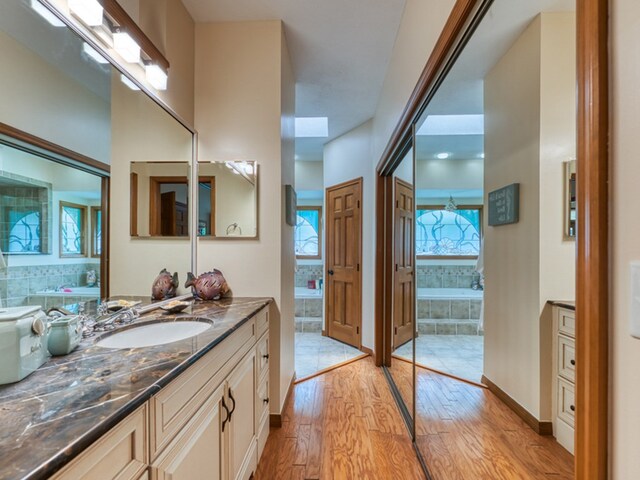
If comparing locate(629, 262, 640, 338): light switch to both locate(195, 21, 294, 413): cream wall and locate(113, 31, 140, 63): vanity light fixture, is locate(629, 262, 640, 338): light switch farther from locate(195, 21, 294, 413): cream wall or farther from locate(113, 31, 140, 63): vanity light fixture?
locate(113, 31, 140, 63): vanity light fixture

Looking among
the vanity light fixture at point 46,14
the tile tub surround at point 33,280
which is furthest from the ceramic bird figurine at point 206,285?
the vanity light fixture at point 46,14

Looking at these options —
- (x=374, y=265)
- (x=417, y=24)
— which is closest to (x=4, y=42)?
(x=417, y=24)

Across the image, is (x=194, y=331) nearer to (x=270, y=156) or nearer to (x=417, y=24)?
(x=270, y=156)

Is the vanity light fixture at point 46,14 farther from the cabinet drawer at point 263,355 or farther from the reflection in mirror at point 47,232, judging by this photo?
the cabinet drawer at point 263,355

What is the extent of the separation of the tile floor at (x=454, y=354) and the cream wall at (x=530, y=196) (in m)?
0.25

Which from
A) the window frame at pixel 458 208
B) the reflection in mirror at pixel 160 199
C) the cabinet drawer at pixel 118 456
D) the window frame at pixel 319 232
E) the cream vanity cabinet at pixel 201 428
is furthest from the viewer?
the window frame at pixel 319 232

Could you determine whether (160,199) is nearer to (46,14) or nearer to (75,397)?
(46,14)

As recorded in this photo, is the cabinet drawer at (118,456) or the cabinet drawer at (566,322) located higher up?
the cabinet drawer at (566,322)

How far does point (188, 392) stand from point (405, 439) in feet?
5.32

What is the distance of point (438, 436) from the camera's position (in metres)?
1.71

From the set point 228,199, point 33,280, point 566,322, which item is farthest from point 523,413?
point 228,199

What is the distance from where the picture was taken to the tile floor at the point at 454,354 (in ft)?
4.94

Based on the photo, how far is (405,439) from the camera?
6.41 ft

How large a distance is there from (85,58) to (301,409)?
2.48 meters
